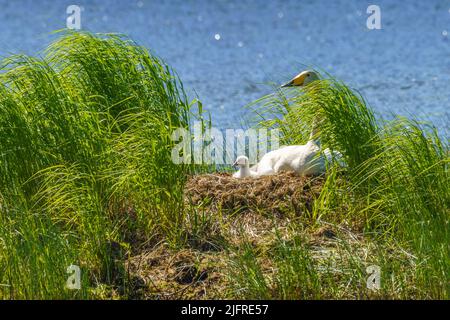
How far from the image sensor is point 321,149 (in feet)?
28.8

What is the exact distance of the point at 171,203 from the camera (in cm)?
817

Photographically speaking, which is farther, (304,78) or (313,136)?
(304,78)

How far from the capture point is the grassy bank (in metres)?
7.16

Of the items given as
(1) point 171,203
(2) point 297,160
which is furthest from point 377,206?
(1) point 171,203

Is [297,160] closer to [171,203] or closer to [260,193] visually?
[260,193]

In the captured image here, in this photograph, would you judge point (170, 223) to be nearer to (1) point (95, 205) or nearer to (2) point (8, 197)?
(1) point (95, 205)

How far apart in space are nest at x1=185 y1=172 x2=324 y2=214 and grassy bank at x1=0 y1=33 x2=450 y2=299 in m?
0.01

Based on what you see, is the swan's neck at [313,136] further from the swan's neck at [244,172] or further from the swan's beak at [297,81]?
the swan's beak at [297,81]

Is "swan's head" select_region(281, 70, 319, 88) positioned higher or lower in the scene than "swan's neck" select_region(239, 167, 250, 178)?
higher

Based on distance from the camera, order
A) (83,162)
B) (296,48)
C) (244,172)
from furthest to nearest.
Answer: (296,48), (244,172), (83,162)

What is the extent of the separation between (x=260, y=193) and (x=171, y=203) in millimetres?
825

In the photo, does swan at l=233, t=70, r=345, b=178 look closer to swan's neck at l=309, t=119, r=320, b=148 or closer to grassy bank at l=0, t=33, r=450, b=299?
swan's neck at l=309, t=119, r=320, b=148

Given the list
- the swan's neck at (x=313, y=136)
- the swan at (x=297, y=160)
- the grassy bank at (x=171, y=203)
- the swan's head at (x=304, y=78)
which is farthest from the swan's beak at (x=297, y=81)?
the swan's neck at (x=313, y=136)

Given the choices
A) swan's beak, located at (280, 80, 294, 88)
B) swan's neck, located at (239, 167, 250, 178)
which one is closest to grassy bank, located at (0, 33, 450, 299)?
swan's neck, located at (239, 167, 250, 178)
